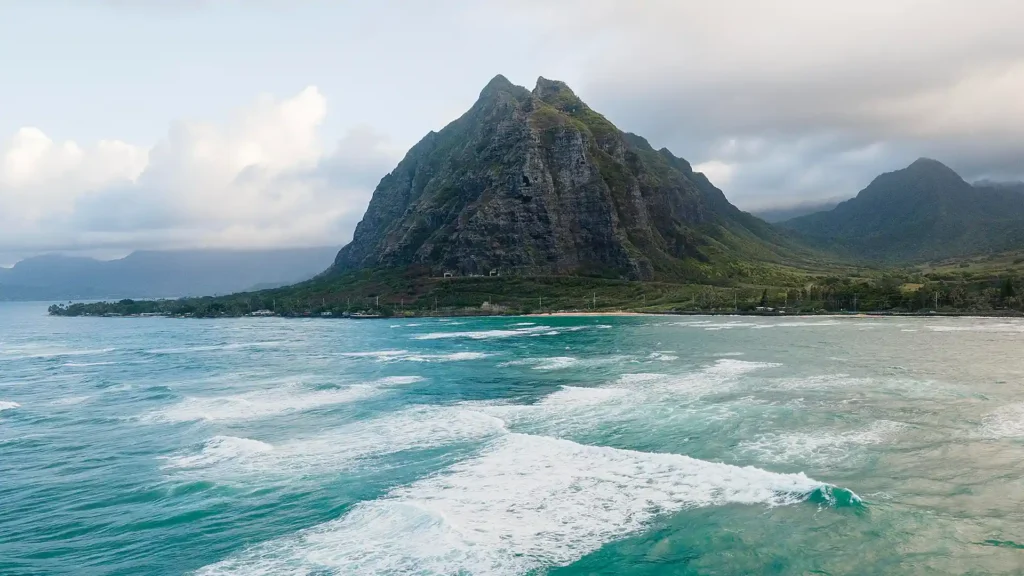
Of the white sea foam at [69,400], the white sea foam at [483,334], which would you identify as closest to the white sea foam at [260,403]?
the white sea foam at [69,400]

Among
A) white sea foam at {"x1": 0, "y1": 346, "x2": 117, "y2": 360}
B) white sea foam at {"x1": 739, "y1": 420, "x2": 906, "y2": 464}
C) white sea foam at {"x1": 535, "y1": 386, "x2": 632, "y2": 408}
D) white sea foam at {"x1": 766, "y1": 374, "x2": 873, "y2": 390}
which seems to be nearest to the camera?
white sea foam at {"x1": 739, "y1": 420, "x2": 906, "y2": 464}

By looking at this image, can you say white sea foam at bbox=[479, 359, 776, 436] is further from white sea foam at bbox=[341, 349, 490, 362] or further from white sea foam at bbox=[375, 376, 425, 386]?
white sea foam at bbox=[341, 349, 490, 362]

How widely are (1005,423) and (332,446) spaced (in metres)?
32.9

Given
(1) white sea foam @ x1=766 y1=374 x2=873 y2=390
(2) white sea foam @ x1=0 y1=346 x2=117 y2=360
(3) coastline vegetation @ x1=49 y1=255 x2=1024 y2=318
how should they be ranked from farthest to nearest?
(3) coastline vegetation @ x1=49 y1=255 x2=1024 y2=318 < (2) white sea foam @ x1=0 y1=346 x2=117 y2=360 < (1) white sea foam @ x1=766 y1=374 x2=873 y2=390

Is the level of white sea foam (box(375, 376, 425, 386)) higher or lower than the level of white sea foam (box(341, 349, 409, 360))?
higher

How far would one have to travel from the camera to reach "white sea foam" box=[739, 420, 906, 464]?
81.9 feet

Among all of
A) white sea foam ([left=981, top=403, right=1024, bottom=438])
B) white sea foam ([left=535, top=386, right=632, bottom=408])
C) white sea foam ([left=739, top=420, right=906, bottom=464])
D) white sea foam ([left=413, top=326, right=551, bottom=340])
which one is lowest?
white sea foam ([left=413, top=326, right=551, bottom=340])

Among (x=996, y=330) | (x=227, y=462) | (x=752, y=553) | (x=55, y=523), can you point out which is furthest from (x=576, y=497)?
(x=996, y=330)

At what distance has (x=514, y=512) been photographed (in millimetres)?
20078

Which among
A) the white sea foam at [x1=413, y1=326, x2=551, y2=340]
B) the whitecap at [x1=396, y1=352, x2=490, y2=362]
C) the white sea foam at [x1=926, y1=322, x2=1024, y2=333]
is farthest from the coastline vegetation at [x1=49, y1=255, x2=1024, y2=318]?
the whitecap at [x1=396, y1=352, x2=490, y2=362]

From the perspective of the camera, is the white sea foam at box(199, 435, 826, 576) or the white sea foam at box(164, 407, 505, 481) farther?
the white sea foam at box(164, 407, 505, 481)

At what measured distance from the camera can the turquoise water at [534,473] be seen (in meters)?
17.3

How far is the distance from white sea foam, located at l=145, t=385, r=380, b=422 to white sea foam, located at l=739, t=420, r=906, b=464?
27.4 meters

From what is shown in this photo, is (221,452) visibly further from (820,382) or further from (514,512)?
(820,382)
